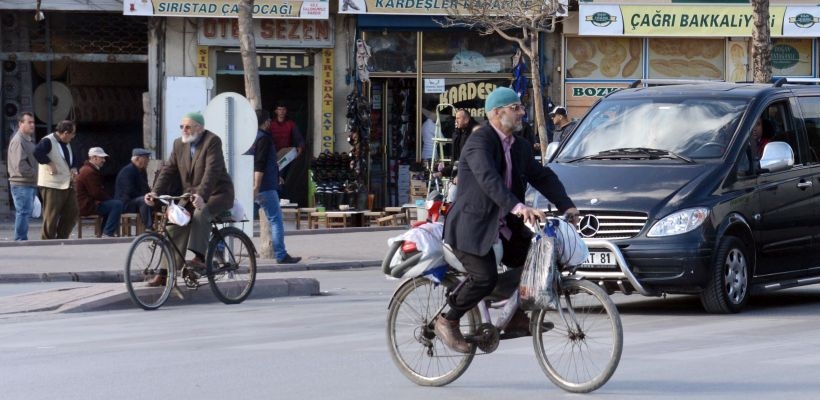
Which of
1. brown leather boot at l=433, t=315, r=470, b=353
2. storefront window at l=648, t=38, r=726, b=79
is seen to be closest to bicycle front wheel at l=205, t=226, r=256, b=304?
brown leather boot at l=433, t=315, r=470, b=353

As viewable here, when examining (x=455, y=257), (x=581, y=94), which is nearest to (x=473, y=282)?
(x=455, y=257)

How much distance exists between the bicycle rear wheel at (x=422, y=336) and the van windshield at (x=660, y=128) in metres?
4.87

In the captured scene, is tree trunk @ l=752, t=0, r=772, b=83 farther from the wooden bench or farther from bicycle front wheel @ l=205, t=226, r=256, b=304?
bicycle front wheel @ l=205, t=226, r=256, b=304

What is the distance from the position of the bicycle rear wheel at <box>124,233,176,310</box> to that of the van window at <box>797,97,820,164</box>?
5.93 metres

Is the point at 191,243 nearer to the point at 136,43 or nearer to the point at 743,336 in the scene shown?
the point at 743,336

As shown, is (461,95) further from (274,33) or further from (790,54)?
(790,54)

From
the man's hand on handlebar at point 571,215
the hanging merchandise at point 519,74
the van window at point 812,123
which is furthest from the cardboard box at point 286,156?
the man's hand on handlebar at point 571,215

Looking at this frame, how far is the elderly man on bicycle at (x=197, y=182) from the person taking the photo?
47.2 ft

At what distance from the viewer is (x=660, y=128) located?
13781mm

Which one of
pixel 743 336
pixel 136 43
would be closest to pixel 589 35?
pixel 136 43

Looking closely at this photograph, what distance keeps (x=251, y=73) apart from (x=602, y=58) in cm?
1168

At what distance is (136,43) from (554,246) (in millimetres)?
21138

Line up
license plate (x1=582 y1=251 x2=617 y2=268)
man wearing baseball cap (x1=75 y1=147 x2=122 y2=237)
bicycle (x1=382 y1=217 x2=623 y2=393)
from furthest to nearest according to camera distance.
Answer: man wearing baseball cap (x1=75 y1=147 x2=122 y2=237) < license plate (x1=582 y1=251 x2=617 y2=268) < bicycle (x1=382 y1=217 x2=623 y2=393)

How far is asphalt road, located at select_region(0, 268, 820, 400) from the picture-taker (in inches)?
356
